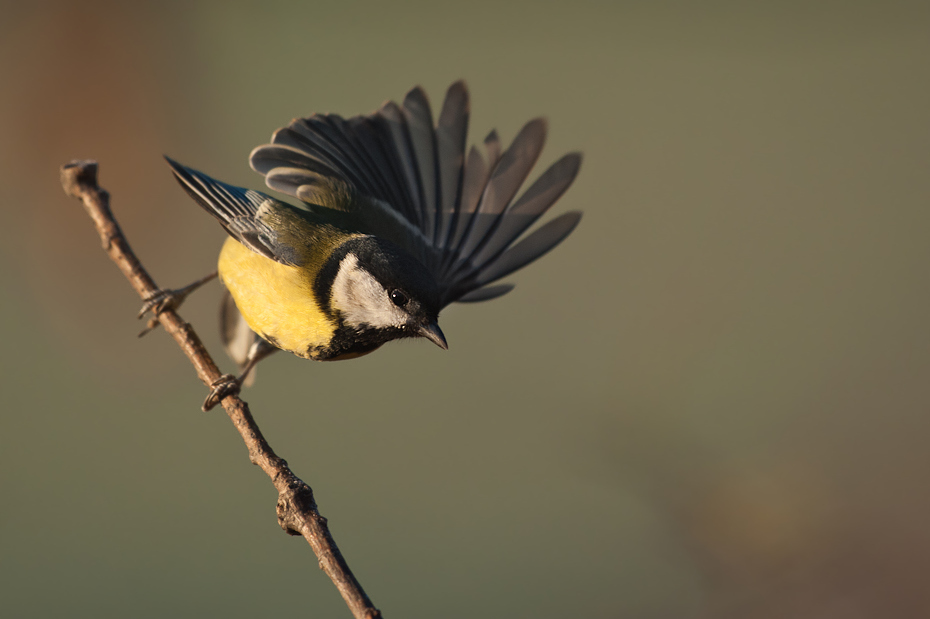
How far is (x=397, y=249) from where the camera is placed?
122 centimetres

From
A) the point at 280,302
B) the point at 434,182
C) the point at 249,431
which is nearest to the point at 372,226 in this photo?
the point at 434,182

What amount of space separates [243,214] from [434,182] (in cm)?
43

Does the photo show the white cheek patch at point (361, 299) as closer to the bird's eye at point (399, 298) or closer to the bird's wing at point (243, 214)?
the bird's eye at point (399, 298)

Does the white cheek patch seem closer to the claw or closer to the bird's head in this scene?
the bird's head

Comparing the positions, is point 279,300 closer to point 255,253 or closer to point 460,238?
point 255,253

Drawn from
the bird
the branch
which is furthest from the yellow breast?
the branch

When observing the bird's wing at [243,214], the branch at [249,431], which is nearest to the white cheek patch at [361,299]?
the bird's wing at [243,214]

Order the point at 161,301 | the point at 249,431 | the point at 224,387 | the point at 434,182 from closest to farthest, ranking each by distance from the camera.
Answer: the point at 249,431 → the point at 224,387 → the point at 161,301 → the point at 434,182

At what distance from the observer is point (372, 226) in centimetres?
151

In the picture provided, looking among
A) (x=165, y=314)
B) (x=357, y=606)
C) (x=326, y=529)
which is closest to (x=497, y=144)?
(x=165, y=314)

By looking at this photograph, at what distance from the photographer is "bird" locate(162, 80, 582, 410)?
4.03 ft

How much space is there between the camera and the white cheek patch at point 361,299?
1.20 m

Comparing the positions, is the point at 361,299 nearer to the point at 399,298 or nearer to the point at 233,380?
the point at 399,298

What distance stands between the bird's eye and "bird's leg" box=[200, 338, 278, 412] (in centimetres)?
33
